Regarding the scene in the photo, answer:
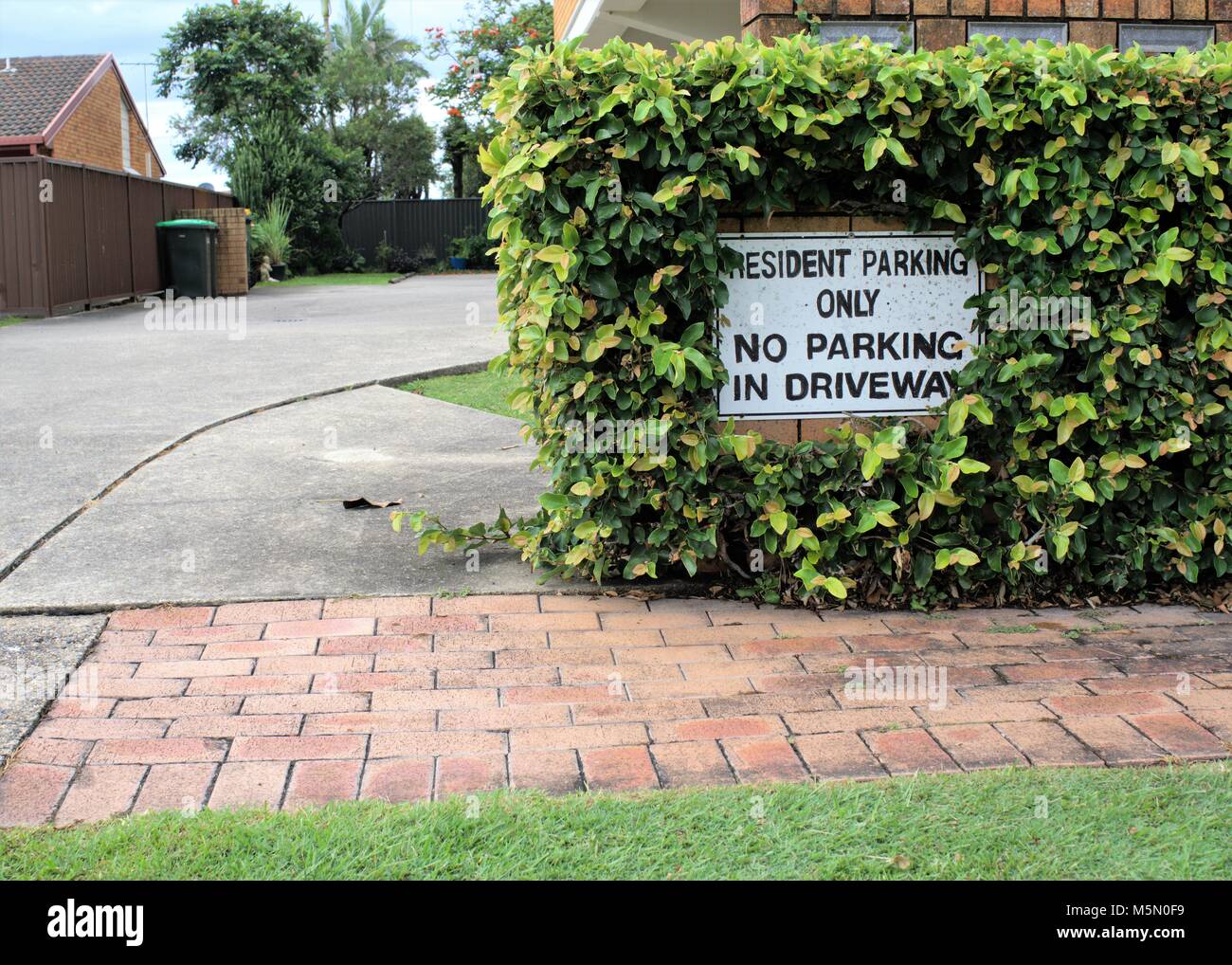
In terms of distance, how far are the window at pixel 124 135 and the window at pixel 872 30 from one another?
101ft

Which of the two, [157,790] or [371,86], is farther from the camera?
[371,86]

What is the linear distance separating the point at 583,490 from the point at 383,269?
3177 cm

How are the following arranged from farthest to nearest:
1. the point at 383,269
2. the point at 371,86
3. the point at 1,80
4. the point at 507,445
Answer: the point at 371,86, the point at 383,269, the point at 1,80, the point at 507,445

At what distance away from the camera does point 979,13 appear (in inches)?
216

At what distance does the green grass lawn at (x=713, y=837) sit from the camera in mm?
2785

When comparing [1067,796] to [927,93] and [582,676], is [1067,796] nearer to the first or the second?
[582,676]

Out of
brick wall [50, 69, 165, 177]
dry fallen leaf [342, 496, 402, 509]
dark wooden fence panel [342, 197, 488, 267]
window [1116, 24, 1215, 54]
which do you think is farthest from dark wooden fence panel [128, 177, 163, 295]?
window [1116, 24, 1215, 54]

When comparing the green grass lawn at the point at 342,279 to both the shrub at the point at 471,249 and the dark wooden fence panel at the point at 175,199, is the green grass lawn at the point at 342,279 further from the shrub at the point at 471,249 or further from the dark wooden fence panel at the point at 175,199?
the dark wooden fence panel at the point at 175,199

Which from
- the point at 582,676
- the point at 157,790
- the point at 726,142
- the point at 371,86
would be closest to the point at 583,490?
the point at 582,676

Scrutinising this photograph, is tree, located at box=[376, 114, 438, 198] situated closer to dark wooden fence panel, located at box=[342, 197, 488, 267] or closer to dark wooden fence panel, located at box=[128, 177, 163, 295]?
dark wooden fence panel, located at box=[342, 197, 488, 267]

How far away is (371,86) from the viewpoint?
49.1 metres

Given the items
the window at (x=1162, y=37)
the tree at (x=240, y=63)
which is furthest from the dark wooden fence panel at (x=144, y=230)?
the window at (x=1162, y=37)

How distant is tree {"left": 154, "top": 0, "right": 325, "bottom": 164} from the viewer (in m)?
33.2

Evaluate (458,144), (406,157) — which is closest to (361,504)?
(458,144)
